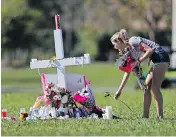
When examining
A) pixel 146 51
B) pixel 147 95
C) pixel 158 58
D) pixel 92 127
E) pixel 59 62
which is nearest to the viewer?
pixel 92 127

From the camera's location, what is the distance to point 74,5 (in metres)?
71.3

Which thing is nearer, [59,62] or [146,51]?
[146,51]

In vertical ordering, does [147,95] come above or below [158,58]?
below

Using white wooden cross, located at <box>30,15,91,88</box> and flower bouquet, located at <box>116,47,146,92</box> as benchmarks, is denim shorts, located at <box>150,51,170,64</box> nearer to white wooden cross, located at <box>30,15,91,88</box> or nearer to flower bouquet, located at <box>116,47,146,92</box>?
flower bouquet, located at <box>116,47,146,92</box>

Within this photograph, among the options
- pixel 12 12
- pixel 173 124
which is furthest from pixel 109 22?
pixel 173 124

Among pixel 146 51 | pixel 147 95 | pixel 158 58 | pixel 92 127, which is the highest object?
pixel 146 51

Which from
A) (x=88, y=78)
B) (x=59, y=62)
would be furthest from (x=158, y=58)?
(x=88, y=78)

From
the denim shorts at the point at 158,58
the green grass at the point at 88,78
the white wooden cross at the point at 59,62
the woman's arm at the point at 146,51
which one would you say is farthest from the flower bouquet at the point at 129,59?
the green grass at the point at 88,78

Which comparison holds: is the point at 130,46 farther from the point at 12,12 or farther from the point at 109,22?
the point at 109,22

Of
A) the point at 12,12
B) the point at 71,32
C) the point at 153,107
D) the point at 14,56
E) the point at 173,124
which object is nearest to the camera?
the point at 173,124

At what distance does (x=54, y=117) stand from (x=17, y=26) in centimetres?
4318

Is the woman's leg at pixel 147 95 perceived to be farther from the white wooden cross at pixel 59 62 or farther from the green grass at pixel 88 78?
the green grass at pixel 88 78

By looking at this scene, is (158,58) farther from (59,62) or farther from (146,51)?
(59,62)

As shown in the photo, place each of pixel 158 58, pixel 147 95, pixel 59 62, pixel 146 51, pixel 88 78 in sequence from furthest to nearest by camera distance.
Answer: pixel 88 78 < pixel 59 62 < pixel 147 95 < pixel 158 58 < pixel 146 51
